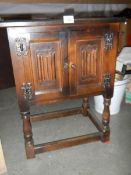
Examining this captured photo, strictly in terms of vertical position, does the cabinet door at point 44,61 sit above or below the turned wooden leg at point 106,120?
above

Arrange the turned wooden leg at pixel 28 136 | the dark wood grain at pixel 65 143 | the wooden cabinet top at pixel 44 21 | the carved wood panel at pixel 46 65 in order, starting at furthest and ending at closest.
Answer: the dark wood grain at pixel 65 143 → the turned wooden leg at pixel 28 136 → the carved wood panel at pixel 46 65 → the wooden cabinet top at pixel 44 21

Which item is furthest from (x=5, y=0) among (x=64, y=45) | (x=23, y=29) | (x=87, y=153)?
(x=87, y=153)

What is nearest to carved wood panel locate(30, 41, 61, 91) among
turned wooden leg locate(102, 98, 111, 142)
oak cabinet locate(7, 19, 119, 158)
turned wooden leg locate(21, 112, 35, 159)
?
oak cabinet locate(7, 19, 119, 158)

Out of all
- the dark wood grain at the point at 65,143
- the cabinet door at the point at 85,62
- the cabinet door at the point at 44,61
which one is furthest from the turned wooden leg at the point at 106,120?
the cabinet door at the point at 44,61

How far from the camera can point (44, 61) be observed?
1.17m

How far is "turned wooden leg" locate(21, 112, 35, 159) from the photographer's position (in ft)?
4.32

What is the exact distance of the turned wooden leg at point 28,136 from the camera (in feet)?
4.32

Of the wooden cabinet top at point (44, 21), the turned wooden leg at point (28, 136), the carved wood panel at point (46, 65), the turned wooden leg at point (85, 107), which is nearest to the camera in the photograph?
the wooden cabinet top at point (44, 21)

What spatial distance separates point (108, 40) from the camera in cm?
123

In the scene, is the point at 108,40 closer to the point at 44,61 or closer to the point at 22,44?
the point at 44,61

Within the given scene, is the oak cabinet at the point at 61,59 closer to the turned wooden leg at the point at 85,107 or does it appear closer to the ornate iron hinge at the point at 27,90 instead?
the ornate iron hinge at the point at 27,90

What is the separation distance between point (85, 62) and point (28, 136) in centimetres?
66

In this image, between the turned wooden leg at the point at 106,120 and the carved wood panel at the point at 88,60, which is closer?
the carved wood panel at the point at 88,60

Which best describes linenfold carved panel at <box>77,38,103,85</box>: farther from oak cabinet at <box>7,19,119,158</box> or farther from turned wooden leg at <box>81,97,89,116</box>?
turned wooden leg at <box>81,97,89,116</box>
